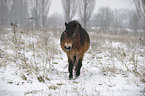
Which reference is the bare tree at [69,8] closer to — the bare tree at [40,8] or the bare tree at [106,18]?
the bare tree at [40,8]

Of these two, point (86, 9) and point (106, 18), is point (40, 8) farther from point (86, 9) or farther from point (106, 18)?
point (106, 18)

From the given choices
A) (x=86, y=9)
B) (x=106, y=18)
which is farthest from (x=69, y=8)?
(x=106, y=18)

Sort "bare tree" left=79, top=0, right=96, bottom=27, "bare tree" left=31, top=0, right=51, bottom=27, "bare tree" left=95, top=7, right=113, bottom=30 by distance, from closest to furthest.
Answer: "bare tree" left=79, top=0, right=96, bottom=27, "bare tree" left=31, top=0, right=51, bottom=27, "bare tree" left=95, top=7, right=113, bottom=30

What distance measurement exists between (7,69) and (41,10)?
1781 cm

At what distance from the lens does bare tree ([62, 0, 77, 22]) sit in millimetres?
17047

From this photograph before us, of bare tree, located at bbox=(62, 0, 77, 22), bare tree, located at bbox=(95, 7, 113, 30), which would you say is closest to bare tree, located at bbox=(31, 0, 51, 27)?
bare tree, located at bbox=(62, 0, 77, 22)

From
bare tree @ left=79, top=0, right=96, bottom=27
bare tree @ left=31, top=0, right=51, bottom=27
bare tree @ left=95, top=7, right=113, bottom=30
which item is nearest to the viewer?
bare tree @ left=79, top=0, right=96, bottom=27

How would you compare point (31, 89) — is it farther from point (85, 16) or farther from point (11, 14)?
point (11, 14)

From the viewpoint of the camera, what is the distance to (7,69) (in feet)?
13.5

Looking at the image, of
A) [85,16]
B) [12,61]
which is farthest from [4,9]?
[12,61]

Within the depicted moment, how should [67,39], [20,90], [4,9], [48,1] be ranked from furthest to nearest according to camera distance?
1. [4,9]
2. [48,1]
3. [67,39]
4. [20,90]

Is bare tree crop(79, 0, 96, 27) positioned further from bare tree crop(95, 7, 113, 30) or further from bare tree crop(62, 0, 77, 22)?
bare tree crop(95, 7, 113, 30)

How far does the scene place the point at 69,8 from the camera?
1727 centimetres

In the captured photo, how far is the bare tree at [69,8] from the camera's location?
17.0 meters
